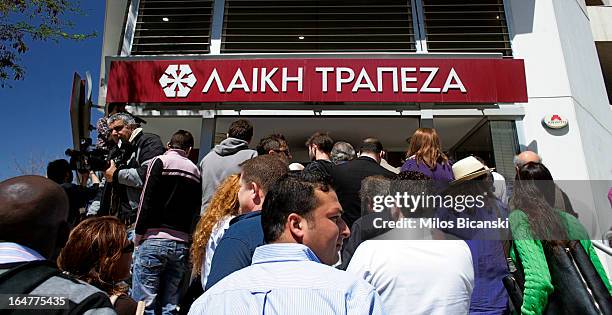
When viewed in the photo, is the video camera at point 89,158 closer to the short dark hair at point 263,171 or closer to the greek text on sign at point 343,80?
the short dark hair at point 263,171

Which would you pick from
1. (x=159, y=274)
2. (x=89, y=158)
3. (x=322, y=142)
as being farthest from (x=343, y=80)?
(x=159, y=274)

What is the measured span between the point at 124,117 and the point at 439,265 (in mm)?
3316

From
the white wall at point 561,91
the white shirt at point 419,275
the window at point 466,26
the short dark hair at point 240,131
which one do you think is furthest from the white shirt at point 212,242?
the window at point 466,26

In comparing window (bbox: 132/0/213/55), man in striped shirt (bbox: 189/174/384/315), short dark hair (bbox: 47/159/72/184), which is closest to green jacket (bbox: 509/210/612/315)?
man in striped shirt (bbox: 189/174/384/315)

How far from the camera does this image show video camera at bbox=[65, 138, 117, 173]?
3762mm

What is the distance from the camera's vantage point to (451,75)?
679cm

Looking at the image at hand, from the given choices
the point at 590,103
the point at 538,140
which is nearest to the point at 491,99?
the point at 538,140

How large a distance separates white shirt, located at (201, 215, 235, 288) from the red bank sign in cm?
Answer: 465

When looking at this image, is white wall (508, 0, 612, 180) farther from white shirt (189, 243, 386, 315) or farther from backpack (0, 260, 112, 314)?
backpack (0, 260, 112, 314)

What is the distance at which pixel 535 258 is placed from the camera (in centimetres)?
225

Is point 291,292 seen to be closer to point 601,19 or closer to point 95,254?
point 95,254

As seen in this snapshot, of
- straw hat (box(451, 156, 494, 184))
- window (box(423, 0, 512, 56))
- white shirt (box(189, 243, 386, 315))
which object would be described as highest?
window (box(423, 0, 512, 56))

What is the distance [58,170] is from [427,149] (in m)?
3.64

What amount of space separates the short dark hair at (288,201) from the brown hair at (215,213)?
101cm
